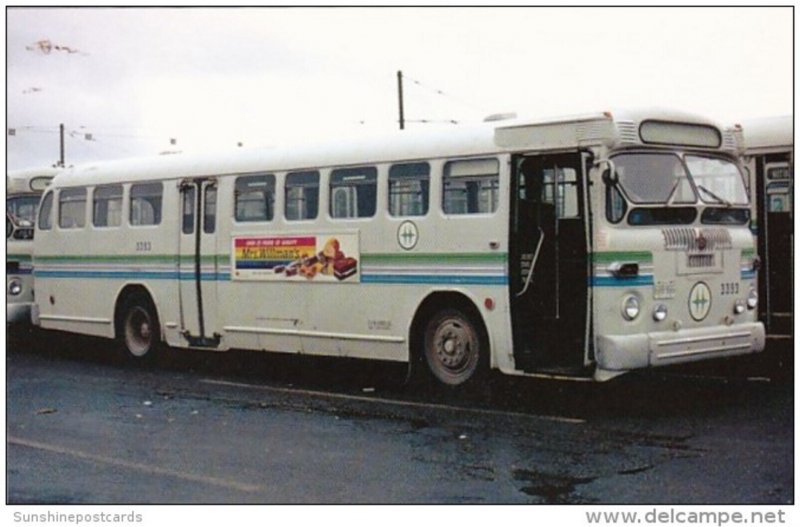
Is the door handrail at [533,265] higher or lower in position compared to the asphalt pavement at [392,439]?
higher

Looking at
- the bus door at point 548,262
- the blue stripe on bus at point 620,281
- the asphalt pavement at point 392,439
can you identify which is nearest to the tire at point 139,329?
the asphalt pavement at point 392,439

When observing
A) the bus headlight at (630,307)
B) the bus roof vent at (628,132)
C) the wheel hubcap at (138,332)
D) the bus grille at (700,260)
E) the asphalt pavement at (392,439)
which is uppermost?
the bus roof vent at (628,132)

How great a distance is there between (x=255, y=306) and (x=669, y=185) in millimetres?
5007

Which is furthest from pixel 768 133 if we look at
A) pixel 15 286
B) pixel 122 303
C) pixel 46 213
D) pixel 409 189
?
pixel 15 286

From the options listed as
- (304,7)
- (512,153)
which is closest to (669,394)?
(512,153)

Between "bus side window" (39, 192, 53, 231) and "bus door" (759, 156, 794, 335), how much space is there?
362 inches

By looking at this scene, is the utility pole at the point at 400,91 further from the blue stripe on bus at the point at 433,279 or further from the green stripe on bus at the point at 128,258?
the blue stripe on bus at the point at 433,279

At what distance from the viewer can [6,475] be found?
29.1 ft

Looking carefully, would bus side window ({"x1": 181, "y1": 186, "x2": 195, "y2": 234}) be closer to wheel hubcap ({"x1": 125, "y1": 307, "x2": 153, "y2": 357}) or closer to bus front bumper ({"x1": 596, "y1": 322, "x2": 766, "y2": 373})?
wheel hubcap ({"x1": 125, "y1": 307, "x2": 153, "y2": 357})

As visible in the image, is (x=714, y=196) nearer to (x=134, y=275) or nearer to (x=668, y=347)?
(x=668, y=347)

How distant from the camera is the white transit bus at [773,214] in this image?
14.2 m

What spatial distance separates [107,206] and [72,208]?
86 centimetres

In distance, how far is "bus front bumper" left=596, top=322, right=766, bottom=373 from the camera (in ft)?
37.6

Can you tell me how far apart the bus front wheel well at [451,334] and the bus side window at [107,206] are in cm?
527
